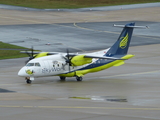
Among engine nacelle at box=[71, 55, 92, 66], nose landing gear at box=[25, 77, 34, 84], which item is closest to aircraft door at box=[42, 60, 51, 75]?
nose landing gear at box=[25, 77, 34, 84]

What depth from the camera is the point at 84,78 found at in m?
43.6

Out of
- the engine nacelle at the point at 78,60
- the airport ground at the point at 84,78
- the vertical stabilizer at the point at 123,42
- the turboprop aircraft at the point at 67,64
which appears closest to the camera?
the airport ground at the point at 84,78

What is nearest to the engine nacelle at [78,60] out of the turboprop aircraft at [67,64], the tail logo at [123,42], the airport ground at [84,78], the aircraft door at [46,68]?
the turboprop aircraft at [67,64]

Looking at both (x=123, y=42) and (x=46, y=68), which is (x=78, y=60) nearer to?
(x=46, y=68)

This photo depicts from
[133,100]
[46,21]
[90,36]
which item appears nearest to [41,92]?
[133,100]

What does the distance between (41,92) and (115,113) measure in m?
10.9

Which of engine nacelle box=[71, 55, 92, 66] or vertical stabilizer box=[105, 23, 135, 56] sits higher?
vertical stabilizer box=[105, 23, 135, 56]

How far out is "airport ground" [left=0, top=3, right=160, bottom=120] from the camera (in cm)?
2576

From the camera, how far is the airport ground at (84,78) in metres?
25.8

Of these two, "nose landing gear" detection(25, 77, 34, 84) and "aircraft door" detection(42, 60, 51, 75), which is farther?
"aircraft door" detection(42, 60, 51, 75)

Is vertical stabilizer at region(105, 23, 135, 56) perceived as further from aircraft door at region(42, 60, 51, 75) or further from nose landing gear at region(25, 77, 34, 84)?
nose landing gear at region(25, 77, 34, 84)

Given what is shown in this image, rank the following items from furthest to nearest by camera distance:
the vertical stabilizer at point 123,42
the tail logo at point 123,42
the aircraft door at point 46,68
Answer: the tail logo at point 123,42 < the vertical stabilizer at point 123,42 < the aircraft door at point 46,68

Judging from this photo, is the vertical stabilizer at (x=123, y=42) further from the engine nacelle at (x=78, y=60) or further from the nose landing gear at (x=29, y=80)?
the nose landing gear at (x=29, y=80)

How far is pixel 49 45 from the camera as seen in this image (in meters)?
68.6
